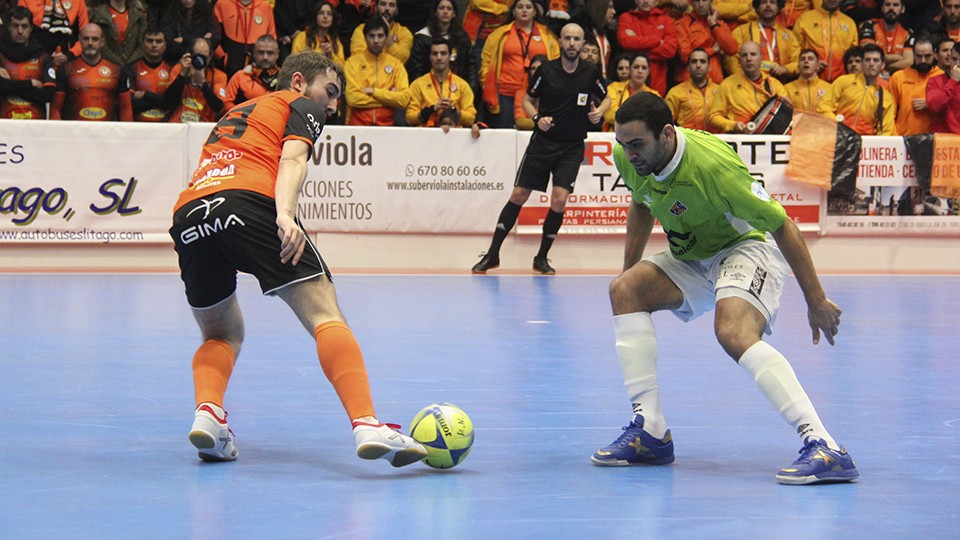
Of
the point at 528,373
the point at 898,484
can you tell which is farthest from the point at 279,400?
the point at 898,484

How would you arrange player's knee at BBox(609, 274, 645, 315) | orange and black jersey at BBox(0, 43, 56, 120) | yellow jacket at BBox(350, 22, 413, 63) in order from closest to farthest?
player's knee at BBox(609, 274, 645, 315) → orange and black jersey at BBox(0, 43, 56, 120) → yellow jacket at BBox(350, 22, 413, 63)

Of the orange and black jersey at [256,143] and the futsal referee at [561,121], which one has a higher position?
the orange and black jersey at [256,143]

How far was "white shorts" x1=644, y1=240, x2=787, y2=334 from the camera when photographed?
4.69m

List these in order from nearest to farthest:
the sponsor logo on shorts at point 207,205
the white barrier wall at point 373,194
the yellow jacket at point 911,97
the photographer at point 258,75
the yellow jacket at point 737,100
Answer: the sponsor logo on shorts at point 207,205, the white barrier wall at point 373,194, the photographer at point 258,75, the yellow jacket at point 737,100, the yellow jacket at point 911,97

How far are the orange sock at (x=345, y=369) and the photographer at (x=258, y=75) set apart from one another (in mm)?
9764

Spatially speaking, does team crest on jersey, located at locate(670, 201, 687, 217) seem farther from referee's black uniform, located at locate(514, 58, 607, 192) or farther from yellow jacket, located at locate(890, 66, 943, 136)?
yellow jacket, located at locate(890, 66, 943, 136)

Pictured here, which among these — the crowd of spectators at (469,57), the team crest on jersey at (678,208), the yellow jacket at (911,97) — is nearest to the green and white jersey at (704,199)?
the team crest on jersey at (678,208)

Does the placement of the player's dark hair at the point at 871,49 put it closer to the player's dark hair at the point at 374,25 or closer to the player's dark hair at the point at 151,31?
the player's dark hair at the point at 374,25

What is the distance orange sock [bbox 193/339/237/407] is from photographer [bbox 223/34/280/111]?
9393mm

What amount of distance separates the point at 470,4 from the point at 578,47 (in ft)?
10.3

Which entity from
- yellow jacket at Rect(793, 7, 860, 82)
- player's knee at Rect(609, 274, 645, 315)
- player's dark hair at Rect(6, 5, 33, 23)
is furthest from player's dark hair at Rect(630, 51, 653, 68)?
player's knee at Rect(609, 274, 645, 315)

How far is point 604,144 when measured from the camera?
1435 centimetres

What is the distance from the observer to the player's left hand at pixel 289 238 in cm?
432

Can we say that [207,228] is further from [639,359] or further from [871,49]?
[871,49]
